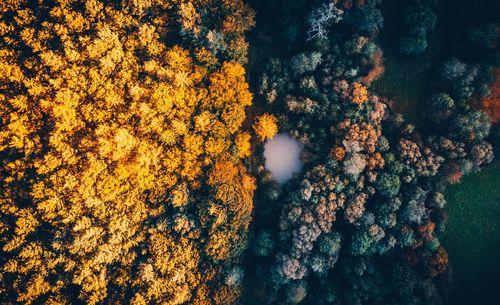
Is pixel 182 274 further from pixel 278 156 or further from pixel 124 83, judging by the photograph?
pixel 124 83

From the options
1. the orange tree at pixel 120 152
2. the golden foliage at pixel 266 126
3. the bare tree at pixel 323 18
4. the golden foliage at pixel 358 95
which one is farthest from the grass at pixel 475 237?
the orange tree at pixel 120 152

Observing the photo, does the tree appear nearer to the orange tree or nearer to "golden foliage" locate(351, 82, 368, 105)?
"golden foliage" locate(351, 82, 368, 105)

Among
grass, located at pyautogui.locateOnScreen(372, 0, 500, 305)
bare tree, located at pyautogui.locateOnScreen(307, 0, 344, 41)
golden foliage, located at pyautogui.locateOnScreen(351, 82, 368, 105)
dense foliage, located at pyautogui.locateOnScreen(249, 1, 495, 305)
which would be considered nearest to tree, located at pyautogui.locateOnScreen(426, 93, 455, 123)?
dense foliage, located at pyautogui.locateOnScreen(249, 1, 495, 305)

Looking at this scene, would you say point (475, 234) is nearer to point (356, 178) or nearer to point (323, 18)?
point (356, 178)

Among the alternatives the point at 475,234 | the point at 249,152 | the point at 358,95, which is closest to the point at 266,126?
the point at 249,152

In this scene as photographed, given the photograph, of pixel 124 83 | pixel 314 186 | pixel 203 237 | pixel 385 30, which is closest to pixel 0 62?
pixel 124 83

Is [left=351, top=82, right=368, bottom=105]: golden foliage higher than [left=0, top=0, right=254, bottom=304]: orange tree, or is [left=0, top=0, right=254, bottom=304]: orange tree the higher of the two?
[left=351, top=82, right=368, bottom=105]: golden foliage
